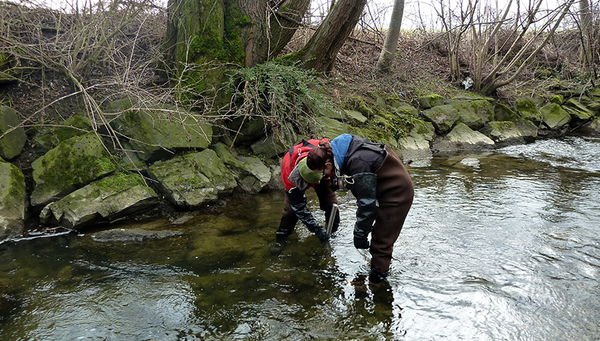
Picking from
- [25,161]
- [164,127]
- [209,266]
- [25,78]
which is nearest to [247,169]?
[164,127]

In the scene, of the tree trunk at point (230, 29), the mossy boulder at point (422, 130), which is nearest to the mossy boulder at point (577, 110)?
the mossy boulder at point (422, 130)

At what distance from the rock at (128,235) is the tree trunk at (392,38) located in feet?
26.9

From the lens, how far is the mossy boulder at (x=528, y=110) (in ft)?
38.7

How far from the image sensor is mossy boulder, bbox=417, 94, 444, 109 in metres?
10.9

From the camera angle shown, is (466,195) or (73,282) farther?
(466,195)

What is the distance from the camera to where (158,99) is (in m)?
5.55

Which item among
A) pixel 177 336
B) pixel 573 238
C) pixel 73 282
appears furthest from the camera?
pixel 573 238

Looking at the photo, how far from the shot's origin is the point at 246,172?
21.2 ft

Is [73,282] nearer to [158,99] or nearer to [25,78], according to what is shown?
[158,99]

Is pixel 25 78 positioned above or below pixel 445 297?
above

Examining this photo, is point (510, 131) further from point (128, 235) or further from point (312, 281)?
point (128, 235)

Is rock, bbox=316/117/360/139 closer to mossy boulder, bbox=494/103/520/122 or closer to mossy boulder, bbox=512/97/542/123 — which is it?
mossy boulder, bbox=494/103/520/122

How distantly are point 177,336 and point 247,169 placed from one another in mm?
3771

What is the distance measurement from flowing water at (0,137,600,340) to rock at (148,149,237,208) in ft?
0.98
